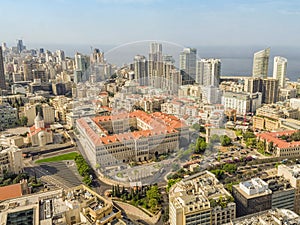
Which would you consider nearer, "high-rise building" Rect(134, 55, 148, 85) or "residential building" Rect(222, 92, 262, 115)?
"high-rise building" Rect(134, 55, 148, 85)

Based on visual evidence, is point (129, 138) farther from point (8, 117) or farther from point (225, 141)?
point (8, 117)

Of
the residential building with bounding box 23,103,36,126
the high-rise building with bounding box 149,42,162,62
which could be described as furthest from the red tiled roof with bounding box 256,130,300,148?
the residential building with bounding box 23,103,36,126

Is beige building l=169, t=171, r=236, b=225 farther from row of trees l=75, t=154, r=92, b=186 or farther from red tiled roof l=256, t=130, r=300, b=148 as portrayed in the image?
red tiled roof l=256, t=130, r=300, b=148

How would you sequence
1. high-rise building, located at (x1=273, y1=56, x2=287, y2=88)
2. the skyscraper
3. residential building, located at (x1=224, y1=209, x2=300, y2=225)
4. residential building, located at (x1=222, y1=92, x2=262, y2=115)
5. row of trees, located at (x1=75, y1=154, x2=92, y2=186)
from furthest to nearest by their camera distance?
the skyscraper → high-rise building, located at (x1=273, y1=56, x2=287, y2=88) → residential building, located at (x1=222, y1=92, x2=262, y2=115) → row of trees, located at (x1=75, y1=154, x2=92, y2=186) → residential building, located at (x1=224, y1=209, x2=300, y2=225)

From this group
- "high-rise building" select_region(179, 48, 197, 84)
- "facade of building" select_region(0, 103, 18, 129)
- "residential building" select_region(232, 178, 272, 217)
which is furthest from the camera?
"high-rise building" select_region(179, 48, 197, 84)

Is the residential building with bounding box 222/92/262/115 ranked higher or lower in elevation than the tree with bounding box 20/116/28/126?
higher

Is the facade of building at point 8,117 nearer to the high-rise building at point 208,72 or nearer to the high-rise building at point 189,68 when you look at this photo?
the high-rise building at point 189,68

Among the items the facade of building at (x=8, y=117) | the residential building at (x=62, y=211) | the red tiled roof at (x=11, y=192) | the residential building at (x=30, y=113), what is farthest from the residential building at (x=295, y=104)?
the facade of building at (x=8, y=117)

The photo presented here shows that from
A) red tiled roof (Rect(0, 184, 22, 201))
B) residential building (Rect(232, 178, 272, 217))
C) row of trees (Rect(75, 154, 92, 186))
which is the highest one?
residential building (Rect(232, 178, 272, 217))
